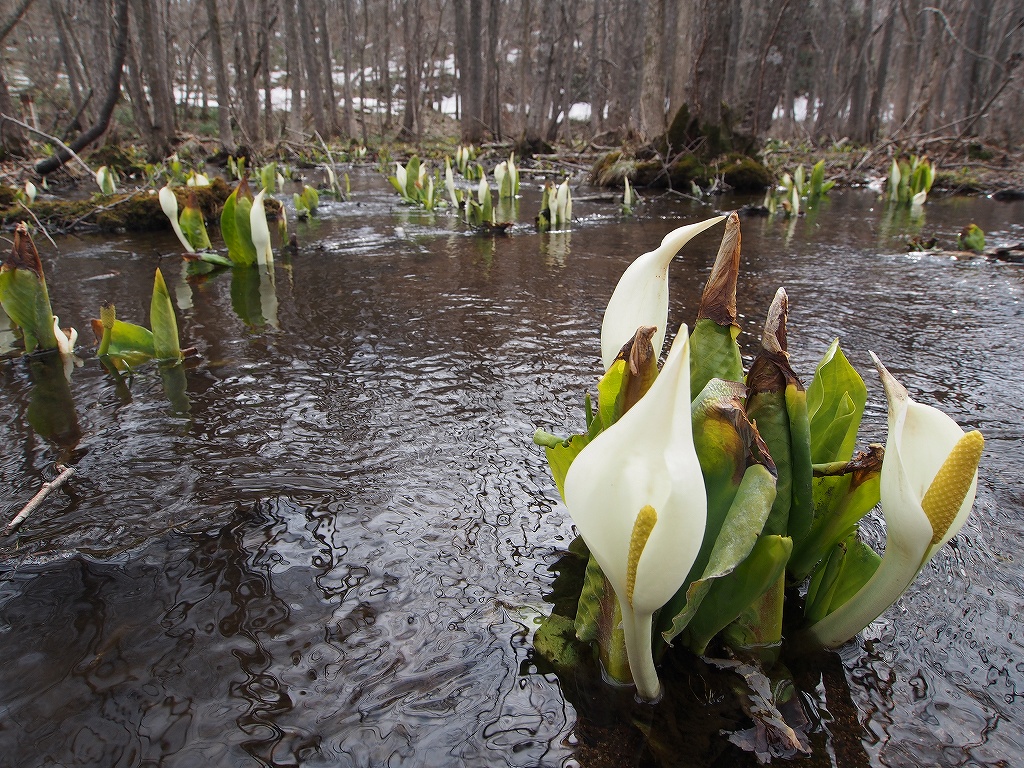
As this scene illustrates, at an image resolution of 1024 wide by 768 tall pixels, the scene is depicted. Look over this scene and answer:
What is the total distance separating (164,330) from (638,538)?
7.19ft

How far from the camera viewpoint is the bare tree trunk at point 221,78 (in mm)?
10945

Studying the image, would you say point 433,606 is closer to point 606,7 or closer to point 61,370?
point 61,370

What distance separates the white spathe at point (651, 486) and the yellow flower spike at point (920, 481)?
0.97 ft

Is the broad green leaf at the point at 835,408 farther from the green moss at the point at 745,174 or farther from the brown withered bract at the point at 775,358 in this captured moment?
the green moss at the point at 745,174

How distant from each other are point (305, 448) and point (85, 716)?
0.90m

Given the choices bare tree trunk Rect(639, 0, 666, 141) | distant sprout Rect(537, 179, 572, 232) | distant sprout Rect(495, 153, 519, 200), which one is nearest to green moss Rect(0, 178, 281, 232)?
distant sprout Rect(537, 179, 572, 232)

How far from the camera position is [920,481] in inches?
34.2

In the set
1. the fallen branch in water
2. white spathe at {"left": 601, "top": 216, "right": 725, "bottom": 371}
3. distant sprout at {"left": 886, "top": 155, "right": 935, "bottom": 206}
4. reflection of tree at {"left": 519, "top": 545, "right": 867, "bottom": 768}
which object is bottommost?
reflection of tree at {"left": 519, "top": 545, "right": 867, "bottom": 768}

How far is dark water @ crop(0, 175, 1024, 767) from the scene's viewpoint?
95 centimetres

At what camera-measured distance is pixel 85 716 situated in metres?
0.97

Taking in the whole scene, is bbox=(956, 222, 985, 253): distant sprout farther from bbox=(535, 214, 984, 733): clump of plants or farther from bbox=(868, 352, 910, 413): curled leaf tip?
bbox=(868, 352, 910, 413): curled leaf tip

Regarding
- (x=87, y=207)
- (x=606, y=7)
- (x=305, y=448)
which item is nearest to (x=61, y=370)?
(x=305, y=448)

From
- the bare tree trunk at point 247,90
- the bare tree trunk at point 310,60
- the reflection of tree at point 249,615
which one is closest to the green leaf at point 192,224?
the reflection of tree at point 249,615

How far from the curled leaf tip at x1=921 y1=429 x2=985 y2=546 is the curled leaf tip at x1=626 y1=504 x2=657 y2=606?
1.30ft
